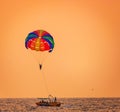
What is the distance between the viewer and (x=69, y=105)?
1509 centimetres

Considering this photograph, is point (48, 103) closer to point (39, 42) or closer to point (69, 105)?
point (69, 105)

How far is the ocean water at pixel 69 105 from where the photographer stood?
13.4m

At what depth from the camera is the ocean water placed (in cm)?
1335

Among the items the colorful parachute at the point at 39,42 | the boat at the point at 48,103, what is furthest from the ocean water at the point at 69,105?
the colorful parachute at the point at 39,42

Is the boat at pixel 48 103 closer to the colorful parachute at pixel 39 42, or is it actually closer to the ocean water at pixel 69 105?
the ocean water at pixel 69 105

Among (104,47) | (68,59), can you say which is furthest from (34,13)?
(104,47)

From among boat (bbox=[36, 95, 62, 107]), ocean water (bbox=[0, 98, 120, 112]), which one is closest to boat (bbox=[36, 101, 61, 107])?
boat (bbox=[36, 95, 62, 107])

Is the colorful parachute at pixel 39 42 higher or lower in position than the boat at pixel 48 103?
higher

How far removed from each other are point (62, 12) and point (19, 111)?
5581 mm

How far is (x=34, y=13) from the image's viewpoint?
15797 mm

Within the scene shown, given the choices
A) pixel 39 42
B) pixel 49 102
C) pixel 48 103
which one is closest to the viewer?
pixel 39 42

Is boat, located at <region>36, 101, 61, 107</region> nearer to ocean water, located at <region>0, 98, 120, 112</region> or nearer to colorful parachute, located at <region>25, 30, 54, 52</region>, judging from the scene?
ocean water, located at <region>0, 98, 120, 112</region>

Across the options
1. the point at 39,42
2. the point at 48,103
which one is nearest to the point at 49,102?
the point at 48,103

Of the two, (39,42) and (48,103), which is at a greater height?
(39,42)
